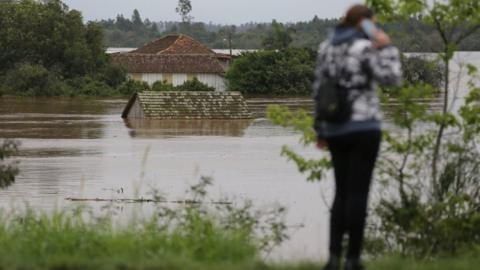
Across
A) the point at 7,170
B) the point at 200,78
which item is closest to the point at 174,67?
the point at 200,78

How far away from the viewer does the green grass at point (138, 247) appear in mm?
8062

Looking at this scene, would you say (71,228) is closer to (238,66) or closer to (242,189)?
(242,189)

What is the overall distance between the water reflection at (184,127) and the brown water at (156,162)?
38 millimetres

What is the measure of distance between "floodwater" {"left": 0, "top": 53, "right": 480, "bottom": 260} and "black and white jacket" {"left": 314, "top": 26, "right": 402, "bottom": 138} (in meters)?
2.93

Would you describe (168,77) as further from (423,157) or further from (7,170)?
(423,157)

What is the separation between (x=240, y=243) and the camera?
9164 mm

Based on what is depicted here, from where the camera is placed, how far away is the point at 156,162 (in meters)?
31.8

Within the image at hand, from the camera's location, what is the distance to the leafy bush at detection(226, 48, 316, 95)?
7875 centimetres

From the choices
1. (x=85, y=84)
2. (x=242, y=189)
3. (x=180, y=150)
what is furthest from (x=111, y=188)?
(x=85, y=84)

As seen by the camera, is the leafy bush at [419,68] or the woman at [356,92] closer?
the woman at [356,92]

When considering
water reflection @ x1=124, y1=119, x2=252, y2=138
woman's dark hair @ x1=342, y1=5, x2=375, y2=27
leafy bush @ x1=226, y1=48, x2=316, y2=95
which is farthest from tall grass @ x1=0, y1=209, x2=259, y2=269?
leafy bush @ x1=226, y1=48, x2=316, y2=95

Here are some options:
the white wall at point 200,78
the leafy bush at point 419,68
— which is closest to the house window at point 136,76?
the white wall at point 200,78

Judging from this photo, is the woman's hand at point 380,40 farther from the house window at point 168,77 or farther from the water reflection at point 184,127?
the house window at point 168,77

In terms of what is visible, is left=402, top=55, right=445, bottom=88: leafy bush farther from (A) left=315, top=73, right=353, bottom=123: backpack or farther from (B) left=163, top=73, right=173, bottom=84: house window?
(B) left=163, top=73, right=173, bottom=84: house window
